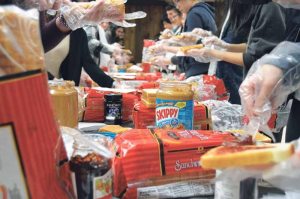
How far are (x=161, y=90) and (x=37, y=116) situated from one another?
55 cm

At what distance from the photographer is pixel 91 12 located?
1.41m

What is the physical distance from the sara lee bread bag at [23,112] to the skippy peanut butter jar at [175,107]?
492 millimetres

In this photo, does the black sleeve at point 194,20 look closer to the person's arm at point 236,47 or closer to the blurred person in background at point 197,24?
the blurred person in background at point 197,24

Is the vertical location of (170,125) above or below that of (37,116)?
below

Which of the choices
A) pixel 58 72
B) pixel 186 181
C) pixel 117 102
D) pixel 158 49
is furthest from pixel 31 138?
pixel 158 49

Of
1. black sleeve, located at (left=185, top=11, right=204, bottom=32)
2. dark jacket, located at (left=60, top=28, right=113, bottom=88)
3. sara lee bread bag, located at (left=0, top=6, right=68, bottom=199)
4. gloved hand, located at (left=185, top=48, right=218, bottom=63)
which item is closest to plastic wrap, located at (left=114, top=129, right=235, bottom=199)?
sara lee bread bag, located at (left=0, top=6, right=68, bottom=199)

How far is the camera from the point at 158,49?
10.2 ft

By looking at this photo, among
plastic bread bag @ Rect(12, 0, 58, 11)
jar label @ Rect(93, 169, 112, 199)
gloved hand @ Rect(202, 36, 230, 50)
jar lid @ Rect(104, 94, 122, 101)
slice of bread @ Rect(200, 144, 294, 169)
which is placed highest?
plastic bread bag @ Rect(12, 0, 58, 11)

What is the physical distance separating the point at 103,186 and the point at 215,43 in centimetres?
184

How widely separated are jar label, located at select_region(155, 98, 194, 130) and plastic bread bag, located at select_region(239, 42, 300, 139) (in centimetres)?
21

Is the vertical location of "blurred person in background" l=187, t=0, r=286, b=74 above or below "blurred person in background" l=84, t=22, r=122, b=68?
above

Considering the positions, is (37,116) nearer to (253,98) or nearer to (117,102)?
(253,98)

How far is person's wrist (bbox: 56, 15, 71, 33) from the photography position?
1.53 metres

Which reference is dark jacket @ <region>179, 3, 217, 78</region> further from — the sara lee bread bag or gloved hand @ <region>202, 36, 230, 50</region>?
the sara lee bread bag
